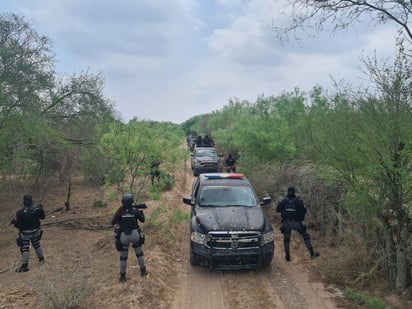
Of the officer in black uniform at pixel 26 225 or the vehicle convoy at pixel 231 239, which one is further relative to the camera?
the officer in black uniform at pixel 26 225

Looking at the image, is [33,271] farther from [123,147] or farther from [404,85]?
[404,85]

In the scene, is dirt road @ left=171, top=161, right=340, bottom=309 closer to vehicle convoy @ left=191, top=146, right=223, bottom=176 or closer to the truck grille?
the truck grille

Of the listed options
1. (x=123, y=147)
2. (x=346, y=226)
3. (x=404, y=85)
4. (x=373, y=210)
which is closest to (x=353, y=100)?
(x=404, y=85)

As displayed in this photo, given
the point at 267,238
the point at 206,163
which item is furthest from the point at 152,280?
the point at 206,163

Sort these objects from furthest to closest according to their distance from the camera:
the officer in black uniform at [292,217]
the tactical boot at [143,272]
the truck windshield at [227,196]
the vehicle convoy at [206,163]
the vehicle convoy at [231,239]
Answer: the vehicle convoy at [206,163], the truck windshield at [227,196], the officer in black uniform at [292,217], the vehicle convoy at [231,239], the tactical boot at [143,272]

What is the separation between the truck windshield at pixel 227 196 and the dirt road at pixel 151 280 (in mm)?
1436

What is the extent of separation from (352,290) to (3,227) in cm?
1129

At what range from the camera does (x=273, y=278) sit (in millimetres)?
8086

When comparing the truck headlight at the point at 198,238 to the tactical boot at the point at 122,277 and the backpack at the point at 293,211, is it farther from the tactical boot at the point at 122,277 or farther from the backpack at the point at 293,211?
the backpack at the point at 293,211

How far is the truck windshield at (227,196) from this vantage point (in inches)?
375

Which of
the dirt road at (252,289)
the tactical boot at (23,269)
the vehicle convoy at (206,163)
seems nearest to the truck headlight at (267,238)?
the dirt road at (252,289)

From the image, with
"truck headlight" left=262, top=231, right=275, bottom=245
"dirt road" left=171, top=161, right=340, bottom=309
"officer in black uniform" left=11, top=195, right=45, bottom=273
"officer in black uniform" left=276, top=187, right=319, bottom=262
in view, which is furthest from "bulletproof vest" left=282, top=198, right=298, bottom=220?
"officer in black uniform" left=11, top=195, right=45, bottom=273

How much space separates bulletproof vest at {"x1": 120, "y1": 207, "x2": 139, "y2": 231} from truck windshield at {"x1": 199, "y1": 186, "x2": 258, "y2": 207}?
2.31 m

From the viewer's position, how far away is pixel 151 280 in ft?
24.8
